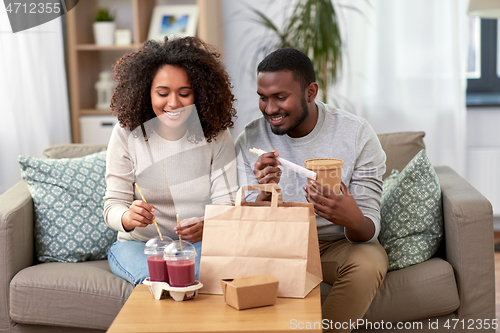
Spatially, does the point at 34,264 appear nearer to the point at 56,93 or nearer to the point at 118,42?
the point at 56,93

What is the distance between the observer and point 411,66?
302 cm

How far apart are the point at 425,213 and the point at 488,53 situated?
202 cm

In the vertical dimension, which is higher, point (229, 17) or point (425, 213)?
point (229, 17)

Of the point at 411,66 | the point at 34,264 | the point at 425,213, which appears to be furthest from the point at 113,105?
the point at 411,66

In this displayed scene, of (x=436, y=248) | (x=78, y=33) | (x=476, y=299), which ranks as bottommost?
(x=476, y=299)

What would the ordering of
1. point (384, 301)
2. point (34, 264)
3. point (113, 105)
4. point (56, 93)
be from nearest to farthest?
1. point (384, 301)
2. point (113, 105)
3. point (34, 264)
4. point (56, 93)

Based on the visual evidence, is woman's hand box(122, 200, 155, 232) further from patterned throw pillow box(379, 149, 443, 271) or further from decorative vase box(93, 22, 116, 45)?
decorative vase box(93, 22, 116, 45)

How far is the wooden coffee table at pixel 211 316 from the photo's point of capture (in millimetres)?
1068

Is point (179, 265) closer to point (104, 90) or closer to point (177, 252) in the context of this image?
point (177, 252)

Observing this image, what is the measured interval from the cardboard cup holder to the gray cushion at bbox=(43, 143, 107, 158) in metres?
1.16

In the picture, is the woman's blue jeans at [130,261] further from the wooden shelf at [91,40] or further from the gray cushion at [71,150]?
the wooden shelf at [91,40]

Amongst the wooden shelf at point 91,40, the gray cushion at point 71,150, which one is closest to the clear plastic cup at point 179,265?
the gray cushion at point 71,150

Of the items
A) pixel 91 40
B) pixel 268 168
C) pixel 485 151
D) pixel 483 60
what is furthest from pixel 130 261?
pixel 483 60

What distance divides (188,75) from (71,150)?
86cm
